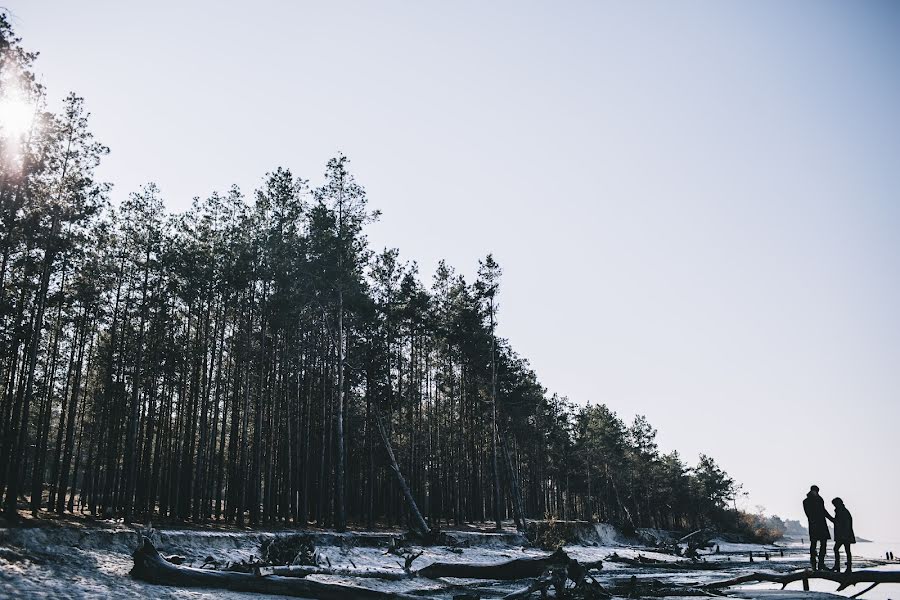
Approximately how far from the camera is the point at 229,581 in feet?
38.1

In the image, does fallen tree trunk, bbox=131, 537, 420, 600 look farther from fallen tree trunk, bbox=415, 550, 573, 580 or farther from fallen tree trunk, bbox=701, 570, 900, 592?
fallen tree trunk, bbox=701, 570, 900, 592

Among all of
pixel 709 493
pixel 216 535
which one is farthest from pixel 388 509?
pixel 709 493

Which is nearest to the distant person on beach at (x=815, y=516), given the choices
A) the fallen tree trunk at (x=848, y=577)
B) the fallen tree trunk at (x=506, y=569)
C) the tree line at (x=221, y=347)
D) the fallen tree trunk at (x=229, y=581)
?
the fallen tree trunk at (x=848, y=577)

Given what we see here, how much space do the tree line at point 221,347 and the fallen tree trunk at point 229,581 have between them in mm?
9165

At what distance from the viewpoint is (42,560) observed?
11.8 metres

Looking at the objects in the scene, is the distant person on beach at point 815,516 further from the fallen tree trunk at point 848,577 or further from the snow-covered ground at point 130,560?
the fallen tree trunk at point 848,577

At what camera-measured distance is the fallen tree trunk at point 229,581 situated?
423 inches

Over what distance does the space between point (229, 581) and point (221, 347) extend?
21.8 metres

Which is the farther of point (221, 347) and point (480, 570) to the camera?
point (221, 347)

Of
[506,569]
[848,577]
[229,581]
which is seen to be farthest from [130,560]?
[848,577]

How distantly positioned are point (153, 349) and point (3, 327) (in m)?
6.36

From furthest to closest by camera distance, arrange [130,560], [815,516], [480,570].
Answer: [480,570] < [815,516] < [130,560]

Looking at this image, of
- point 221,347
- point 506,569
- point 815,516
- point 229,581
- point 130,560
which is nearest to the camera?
point 229,581

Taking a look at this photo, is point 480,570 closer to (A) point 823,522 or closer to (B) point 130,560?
(A) point 823,522
